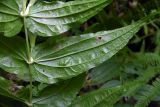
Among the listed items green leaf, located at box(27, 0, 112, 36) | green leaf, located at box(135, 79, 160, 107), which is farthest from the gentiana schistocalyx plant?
green leaf, located at box(135, 79, 160, 107)

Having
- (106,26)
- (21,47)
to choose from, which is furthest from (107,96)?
(106,26)

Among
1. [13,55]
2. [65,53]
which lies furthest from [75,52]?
[13,55]

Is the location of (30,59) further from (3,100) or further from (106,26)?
(106,26)

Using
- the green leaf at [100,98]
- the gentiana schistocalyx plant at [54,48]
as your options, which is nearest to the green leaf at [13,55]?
the gentiana schistocalyx plant at [54,48]

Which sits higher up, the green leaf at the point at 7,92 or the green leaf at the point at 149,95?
the green leaf at the point at 7,92

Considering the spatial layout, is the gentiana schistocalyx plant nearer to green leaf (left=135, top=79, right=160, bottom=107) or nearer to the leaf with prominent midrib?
the leaf with prominent midrib

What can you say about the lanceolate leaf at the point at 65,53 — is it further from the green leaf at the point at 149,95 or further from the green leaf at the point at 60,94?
the green leaf at the point at 149,95
